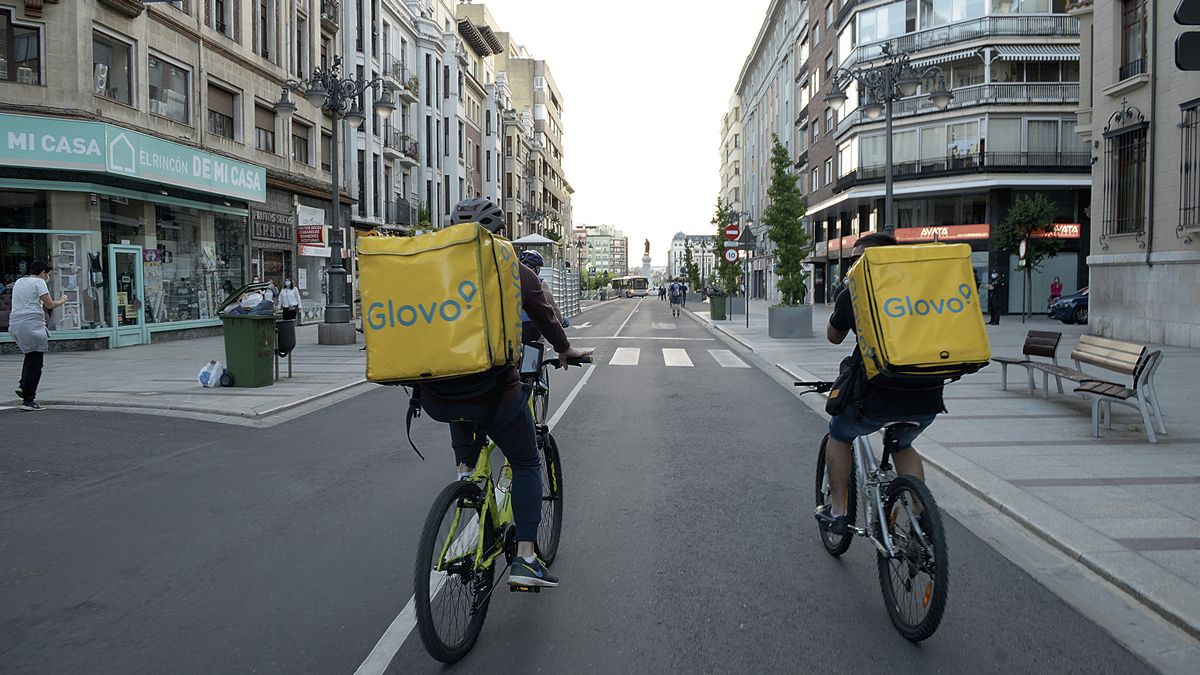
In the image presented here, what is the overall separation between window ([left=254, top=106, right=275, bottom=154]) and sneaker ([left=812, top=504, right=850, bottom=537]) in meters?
25.5

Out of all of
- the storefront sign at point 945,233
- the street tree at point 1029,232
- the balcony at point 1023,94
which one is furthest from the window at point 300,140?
the balcony at point 1023,94

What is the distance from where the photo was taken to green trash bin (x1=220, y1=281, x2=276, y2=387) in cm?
1190

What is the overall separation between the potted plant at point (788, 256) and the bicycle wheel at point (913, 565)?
19.4 meters

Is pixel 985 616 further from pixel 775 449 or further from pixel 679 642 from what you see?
pixel 775 449

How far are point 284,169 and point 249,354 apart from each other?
17.9 m

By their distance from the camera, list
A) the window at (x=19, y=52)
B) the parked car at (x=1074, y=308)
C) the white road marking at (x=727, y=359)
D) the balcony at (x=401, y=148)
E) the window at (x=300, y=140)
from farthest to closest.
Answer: the balcony at (x=401, y=148), the window at (x=300, y=140), the parked car at (x=1074, y=308), the window at (x=19, y=52), the white road marking at (x=727, y=359)

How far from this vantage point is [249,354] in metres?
11.9

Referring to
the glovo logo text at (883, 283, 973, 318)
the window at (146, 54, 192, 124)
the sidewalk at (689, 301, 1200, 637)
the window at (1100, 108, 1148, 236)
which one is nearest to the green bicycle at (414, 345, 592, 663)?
the glovo logo text at (883, 283, 973, 318)

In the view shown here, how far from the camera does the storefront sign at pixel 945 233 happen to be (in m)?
37.2

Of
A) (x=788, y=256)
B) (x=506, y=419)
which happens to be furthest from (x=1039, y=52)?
(x=506, y=419)

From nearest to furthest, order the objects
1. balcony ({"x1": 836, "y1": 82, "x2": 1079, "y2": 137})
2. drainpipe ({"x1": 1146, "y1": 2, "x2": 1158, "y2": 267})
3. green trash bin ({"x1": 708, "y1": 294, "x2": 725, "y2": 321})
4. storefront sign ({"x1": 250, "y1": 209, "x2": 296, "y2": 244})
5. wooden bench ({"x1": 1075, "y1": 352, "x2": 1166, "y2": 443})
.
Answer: wooden bench ({"x1": 1075, "y1": 352, "x2": 1166, "y2": 443}) → drainpipe ({"x1": 1146, "y1": 2, "x2": 1158, "y2": 267}) → storefront sign ({"x1": 250, "y1": 209, "x2": 296, "y2": 244}) → green trash bin ({"x1": 708, "y1": 294, "x2": 725, "y2": 321}) → balcony ({"x1": 836, "y1": 82, "x2": 1079, "y2": 137})

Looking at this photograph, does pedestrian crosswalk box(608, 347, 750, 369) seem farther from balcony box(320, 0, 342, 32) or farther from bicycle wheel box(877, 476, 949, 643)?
balcony box(320, 0, 342, 32)

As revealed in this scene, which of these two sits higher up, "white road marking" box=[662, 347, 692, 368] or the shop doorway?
the shop doorway

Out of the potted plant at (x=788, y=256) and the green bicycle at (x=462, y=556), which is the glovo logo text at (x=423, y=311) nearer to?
the green bicycle at (x=462, y=556)
